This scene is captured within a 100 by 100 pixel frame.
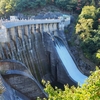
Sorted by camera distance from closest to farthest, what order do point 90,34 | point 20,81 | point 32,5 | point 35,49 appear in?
point 20,81, point 35,49, point 90,34, point 32,5

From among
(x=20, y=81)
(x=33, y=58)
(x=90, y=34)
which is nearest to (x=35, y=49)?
(x=33, y=58)

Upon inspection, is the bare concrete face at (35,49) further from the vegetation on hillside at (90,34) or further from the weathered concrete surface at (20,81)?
the vegetation on hillside at (90,34)

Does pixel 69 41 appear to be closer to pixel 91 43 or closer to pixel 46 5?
pixel 91 43

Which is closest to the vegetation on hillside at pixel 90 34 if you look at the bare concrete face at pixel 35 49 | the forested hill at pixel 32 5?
the bare concrete face at pixel 35 49

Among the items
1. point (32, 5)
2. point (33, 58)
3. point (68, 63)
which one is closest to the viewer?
point (33, 58)

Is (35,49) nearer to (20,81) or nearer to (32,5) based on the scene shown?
(20,81)

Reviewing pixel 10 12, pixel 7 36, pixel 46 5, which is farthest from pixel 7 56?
pixel 46 5

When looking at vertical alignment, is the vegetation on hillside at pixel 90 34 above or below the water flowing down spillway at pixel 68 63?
above
